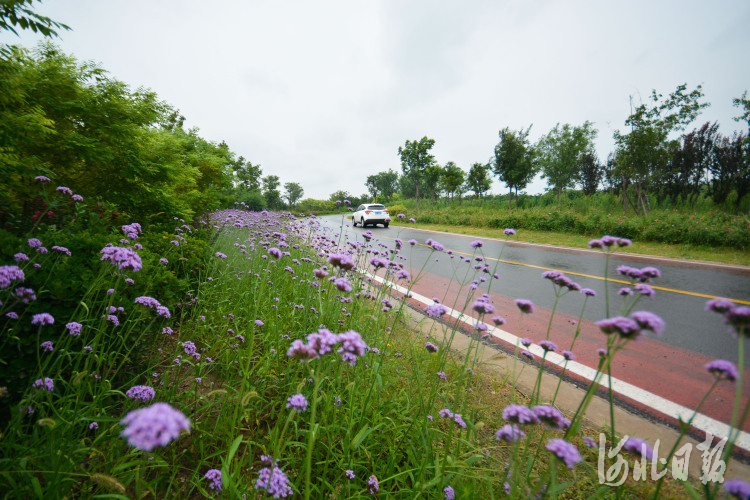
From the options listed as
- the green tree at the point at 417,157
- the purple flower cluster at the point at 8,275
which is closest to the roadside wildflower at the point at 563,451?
the purple flower cluster at the point at 8,275

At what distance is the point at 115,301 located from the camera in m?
2.03

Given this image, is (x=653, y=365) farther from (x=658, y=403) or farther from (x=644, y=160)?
(x=644, y=160)

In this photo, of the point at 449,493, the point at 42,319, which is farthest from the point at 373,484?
the point at 42,319

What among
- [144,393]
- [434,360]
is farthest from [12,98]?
[434,360]

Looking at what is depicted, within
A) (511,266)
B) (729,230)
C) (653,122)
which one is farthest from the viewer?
(653,122)

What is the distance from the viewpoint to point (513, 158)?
21953 mm

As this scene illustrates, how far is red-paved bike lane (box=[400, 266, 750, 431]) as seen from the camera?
270 centimetres

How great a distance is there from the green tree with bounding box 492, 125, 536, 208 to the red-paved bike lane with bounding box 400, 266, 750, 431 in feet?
64.9

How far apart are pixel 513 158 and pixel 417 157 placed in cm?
1299

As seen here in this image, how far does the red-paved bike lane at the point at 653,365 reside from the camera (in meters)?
2.70

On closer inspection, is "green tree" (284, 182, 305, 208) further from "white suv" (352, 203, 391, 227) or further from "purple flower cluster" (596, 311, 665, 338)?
"purple flower cluster" (596, 311, 665, 338)

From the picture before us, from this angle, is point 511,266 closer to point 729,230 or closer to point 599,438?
point 599,438

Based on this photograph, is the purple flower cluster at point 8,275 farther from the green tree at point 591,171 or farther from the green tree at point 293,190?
the green tree at point 293,190

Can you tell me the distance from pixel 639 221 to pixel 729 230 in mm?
2575
